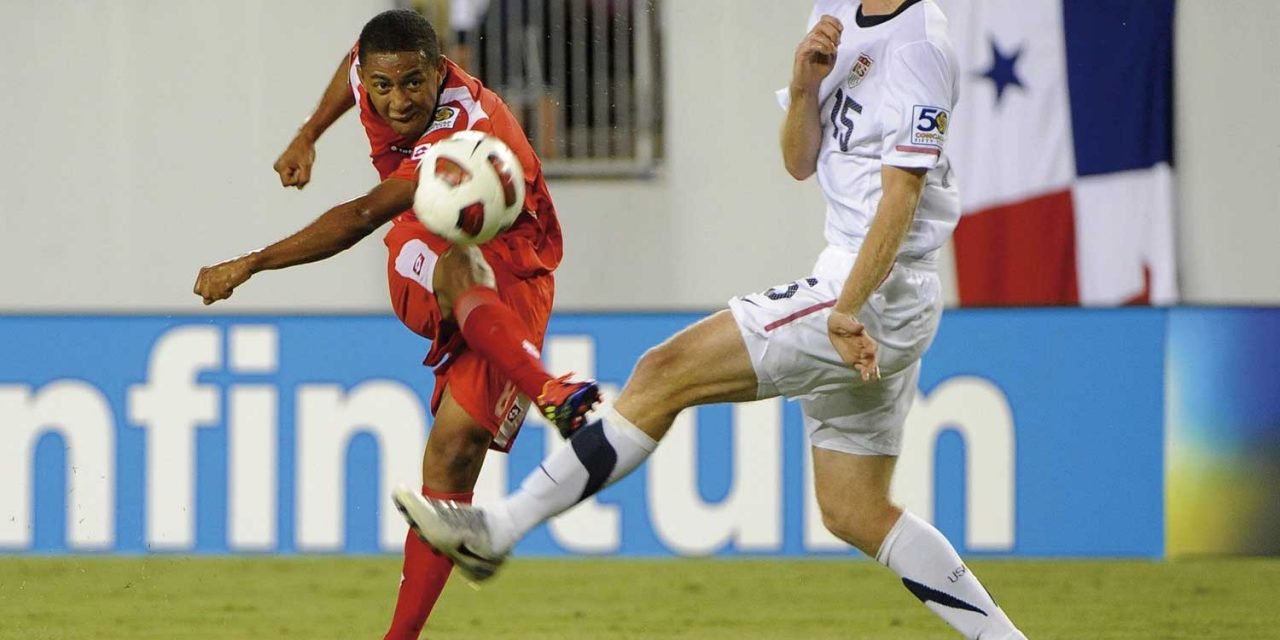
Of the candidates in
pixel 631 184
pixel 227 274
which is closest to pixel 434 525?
pixel 227 274

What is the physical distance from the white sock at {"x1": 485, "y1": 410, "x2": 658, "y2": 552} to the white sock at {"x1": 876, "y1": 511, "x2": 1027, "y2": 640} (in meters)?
0.82

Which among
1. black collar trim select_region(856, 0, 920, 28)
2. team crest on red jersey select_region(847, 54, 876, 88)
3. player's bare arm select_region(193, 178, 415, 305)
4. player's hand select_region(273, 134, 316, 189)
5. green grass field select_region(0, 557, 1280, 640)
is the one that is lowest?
green grass field select_region(0, 557, 1280, 640)

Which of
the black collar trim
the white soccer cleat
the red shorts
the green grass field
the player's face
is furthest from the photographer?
the green grass field

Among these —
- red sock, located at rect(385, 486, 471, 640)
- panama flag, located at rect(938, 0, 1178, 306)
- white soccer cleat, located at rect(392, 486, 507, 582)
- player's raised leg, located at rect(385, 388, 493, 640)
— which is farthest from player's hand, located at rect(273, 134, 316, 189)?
panama flag, located at rect(938, 0, 1178, 306)

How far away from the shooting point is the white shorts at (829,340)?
13.2 feet

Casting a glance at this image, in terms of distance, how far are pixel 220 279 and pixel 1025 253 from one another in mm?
5074

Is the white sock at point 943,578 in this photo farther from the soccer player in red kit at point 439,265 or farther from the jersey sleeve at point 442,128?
the jersey sleeve at point 442,128

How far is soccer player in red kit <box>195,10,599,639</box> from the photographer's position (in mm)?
4457

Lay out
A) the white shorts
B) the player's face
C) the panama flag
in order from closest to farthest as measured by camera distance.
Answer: the white shorts
the player's face
the panama flag

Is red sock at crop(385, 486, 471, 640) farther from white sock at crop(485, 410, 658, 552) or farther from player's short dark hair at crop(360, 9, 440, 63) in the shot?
player's short dark hair at crop(360, 9, 440, 63)

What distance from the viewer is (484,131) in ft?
15.5

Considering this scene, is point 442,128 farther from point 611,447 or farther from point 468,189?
point 611,447

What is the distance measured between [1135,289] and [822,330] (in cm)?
486

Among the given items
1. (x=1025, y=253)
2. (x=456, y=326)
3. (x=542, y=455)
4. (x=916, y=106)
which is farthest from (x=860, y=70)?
(x=1025, y=253)
